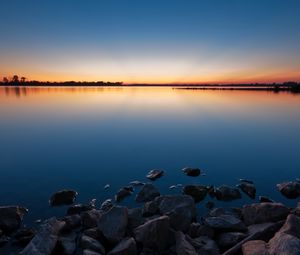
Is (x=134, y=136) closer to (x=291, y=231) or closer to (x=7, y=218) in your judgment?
(x=7, y=218)

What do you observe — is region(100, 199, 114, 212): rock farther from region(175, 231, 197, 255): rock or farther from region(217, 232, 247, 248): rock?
region(217, 232, 247, 248): rock

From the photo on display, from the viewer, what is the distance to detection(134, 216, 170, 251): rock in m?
6.46

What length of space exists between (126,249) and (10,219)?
4.09m

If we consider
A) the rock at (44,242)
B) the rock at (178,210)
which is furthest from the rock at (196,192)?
the rock at (44,242)

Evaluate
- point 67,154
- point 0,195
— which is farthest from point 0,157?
point 0,195

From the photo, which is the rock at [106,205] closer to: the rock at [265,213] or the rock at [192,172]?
the rock at [265,213]

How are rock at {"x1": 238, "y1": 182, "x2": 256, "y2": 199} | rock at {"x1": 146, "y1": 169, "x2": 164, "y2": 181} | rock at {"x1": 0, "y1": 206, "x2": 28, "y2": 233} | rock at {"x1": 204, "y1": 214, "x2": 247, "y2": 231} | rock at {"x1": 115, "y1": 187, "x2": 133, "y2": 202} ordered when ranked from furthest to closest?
rock at {"x1": 146, "y1": 169, "x2": 164, "y2": 181}
rock at {"x1": 238, "y1": 182, "x2": 256, "y2": 199}
rock at {"x1": 115, "y1": 187, "x2": 133, "y2": 202}
rock at {"x1": 0, "y1": 206, "x2": 28, "y2": 233}
rock at {"x1": 204, "y1": 214, "x2": 247, "y2": 231}

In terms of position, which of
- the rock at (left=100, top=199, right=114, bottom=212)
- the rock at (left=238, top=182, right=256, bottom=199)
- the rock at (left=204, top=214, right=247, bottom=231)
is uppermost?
the rock at (left=204, top=214, right=247, bottom=231)

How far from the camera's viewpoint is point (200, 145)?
63.8 feet

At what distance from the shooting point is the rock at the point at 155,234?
21.2ft

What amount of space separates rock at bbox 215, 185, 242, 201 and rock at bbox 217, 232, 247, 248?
3.32 metres

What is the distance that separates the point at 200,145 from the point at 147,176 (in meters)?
7.85

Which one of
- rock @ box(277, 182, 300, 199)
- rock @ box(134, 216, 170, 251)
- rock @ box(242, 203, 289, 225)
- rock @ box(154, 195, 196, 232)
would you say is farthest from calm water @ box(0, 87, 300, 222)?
rock @ box(134, 216, 170, 251)

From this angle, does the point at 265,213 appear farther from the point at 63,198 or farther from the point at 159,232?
the point at 63,198
